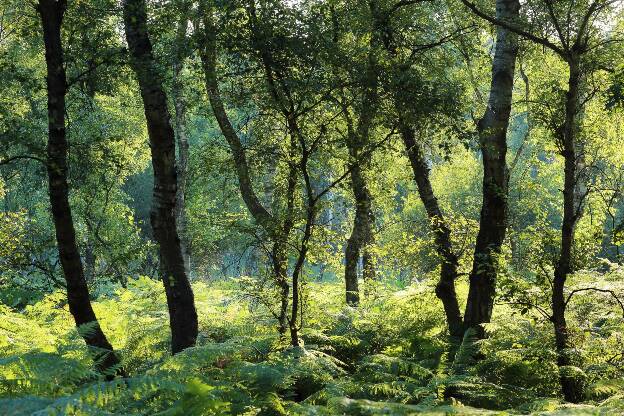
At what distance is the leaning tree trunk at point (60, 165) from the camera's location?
22.9 ft

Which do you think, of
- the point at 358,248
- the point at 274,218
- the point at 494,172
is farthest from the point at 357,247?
the point at 274,218

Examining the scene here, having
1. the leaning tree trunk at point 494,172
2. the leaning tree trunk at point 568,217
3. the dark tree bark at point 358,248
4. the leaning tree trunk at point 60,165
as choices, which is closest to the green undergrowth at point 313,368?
the leaning tree trunk at point 568,217

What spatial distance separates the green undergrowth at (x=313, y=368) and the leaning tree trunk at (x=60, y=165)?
614mm

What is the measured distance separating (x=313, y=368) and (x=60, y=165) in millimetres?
3417

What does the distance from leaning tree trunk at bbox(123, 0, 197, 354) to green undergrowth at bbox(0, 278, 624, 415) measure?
496mm

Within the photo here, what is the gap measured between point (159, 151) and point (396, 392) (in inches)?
165

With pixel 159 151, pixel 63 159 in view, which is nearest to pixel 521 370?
pixel 159 151

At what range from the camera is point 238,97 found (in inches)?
334

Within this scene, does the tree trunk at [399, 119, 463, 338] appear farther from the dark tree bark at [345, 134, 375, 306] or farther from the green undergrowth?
the dark tree bark at [345, 134, 375, 306]

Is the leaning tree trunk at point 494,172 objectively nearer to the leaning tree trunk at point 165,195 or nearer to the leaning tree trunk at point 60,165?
the leaning tree trunk at point 165,195

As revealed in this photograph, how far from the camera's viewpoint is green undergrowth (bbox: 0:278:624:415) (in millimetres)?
3902

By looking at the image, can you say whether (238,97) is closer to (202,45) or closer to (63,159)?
(202,45)

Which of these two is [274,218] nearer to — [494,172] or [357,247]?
[494,172]

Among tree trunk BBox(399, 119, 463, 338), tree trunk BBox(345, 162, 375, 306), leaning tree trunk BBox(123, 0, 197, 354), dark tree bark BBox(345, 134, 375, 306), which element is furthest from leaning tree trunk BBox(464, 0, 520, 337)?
leaning tree trunk BBox(123, 0, 197, 354)
